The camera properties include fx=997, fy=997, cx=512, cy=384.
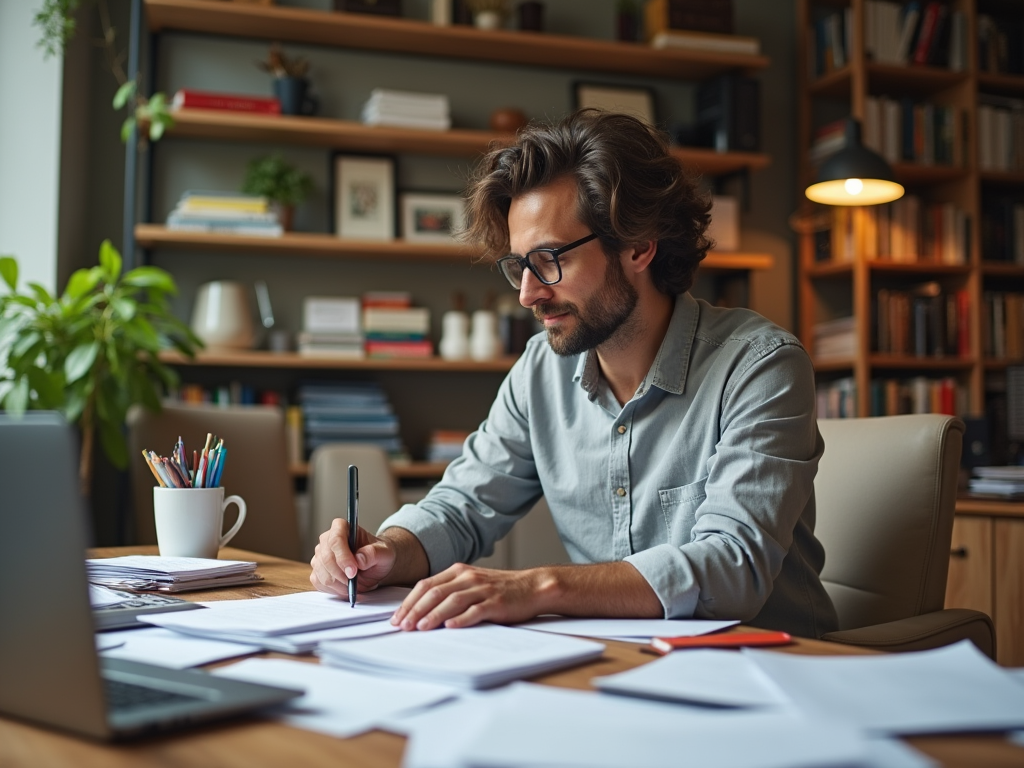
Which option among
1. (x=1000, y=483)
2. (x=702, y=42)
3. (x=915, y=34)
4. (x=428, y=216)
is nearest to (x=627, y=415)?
(x=1000, y=483)

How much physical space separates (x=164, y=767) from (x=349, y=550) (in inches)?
24.1

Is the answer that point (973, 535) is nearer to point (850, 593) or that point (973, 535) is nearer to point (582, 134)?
point (850, 593)

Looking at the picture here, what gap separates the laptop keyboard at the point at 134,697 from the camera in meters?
0.69

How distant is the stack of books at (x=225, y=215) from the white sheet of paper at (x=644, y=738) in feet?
9.36

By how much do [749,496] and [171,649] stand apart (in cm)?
70

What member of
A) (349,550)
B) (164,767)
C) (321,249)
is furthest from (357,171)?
(164,767)

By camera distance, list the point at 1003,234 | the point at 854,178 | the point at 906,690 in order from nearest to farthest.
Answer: the point at 906,690, the point at 854,178, the point at 1003,234

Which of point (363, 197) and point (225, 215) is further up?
point (363, 197)

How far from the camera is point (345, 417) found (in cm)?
343

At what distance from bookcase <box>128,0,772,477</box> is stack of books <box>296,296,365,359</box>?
65 mm

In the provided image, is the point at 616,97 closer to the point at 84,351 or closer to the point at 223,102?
the point at 223,102

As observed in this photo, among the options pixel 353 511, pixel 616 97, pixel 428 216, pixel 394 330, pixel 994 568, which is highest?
pixel 616 97

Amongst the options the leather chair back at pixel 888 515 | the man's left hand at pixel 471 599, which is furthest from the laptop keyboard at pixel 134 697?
the leather chair back at pixel 888 515

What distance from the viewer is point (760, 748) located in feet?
1.90
